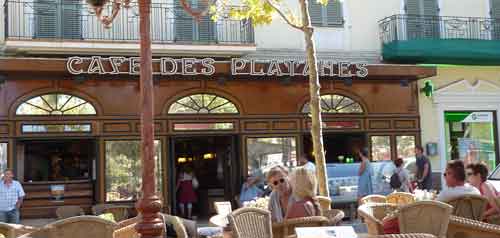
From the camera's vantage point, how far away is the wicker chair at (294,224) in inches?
256

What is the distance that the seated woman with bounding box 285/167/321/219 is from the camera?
6633mm

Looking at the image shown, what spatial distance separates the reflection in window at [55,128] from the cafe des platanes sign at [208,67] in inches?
56.4

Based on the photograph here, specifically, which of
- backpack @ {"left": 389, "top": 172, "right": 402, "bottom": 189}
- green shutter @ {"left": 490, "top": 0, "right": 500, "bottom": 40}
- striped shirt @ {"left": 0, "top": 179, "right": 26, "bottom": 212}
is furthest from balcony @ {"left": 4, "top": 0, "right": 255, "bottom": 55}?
green shutter @ {"left": 490, "top": 0, "right": 500, "bottom": 40}

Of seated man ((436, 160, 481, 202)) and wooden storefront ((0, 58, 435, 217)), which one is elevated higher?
wooden storefront ((0, 58, 435, 217))

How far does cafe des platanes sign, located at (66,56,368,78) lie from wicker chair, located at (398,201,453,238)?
10399 millimetres

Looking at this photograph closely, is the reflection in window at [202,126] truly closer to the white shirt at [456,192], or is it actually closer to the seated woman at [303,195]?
the white shirt at [456,192]

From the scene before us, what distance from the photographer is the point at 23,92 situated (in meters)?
16.0

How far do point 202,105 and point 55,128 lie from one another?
11.8 ft

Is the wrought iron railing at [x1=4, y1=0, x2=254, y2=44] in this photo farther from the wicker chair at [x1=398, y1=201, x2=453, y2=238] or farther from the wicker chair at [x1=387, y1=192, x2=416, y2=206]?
the wicker chair at [x1=398, y1=201, x2=453, y2=238]

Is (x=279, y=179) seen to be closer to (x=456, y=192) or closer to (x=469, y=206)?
(x=456, y=192)

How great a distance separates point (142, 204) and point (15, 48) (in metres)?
11.4

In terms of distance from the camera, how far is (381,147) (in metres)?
18.9

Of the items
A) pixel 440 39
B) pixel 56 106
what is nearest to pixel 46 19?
pixel 56 106

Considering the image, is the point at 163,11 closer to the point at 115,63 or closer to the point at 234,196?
the point at 115,63
